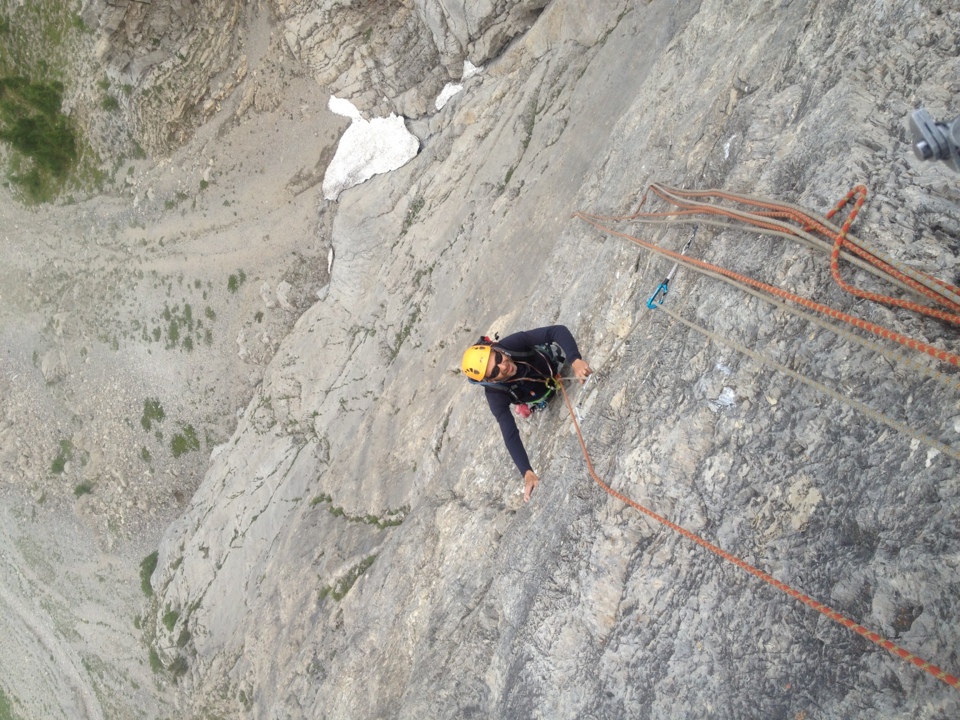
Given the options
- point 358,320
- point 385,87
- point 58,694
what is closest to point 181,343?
point 358,320

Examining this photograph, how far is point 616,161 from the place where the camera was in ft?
34.8

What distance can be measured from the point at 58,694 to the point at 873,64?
29.9 m

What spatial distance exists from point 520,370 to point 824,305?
3601 mm

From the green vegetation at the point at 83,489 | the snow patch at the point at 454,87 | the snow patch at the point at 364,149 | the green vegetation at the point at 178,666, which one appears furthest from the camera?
the green vegetation at the point at 83,489

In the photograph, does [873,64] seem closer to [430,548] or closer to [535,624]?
[535,624]

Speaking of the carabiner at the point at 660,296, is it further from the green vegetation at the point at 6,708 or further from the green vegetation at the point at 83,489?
the green vegetation at the point at 6,708

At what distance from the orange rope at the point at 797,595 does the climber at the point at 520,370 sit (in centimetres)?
115

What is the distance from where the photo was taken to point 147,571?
21.0 metres

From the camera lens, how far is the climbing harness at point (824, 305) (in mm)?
4391

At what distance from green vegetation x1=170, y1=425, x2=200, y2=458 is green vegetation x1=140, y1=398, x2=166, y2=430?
1.01 m

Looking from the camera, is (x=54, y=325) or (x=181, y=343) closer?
(x=181, y=343)

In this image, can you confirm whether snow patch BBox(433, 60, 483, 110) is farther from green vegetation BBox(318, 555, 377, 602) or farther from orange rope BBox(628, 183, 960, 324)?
green vegetation BBox(318, 555, 377, 602)

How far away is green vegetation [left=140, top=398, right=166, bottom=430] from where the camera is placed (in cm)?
2227

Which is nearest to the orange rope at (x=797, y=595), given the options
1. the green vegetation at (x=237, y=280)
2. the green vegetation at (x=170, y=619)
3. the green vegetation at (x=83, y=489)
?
the green vegetation at (x=170, y=619)
